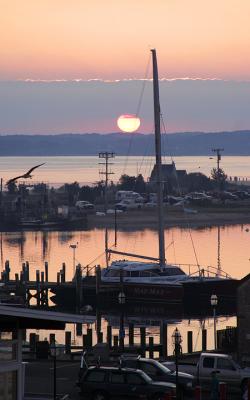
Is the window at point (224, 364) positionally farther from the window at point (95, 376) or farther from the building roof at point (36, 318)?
the building roof at point (36, 318)

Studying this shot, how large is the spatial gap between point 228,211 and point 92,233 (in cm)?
2722

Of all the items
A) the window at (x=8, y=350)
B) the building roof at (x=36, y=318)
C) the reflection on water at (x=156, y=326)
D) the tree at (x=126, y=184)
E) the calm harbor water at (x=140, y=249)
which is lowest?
the reflection on water at (x=156, y=326)

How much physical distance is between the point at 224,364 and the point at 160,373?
2.08 m

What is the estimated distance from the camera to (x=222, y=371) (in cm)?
3070

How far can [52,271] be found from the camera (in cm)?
8794

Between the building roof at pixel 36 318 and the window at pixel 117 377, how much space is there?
444 inches

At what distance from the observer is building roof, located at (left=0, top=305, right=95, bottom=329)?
15.6m

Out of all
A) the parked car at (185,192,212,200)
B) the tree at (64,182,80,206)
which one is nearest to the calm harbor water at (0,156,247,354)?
the parked car at (185,192,212,200)

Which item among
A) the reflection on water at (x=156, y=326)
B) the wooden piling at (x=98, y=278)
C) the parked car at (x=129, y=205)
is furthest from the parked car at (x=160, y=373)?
the parked car at (x=129, y=205)

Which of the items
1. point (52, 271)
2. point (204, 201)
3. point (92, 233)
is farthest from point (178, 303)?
point (204, 201)

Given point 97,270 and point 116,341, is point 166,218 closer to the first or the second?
point 97,270

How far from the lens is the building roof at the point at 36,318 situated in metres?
15.6

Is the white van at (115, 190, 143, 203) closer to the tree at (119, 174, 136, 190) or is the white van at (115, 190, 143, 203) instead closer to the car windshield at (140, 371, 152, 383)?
the tree at (119, 174, 136, 190)

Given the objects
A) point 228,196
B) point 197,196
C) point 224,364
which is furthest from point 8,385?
point 228,196
